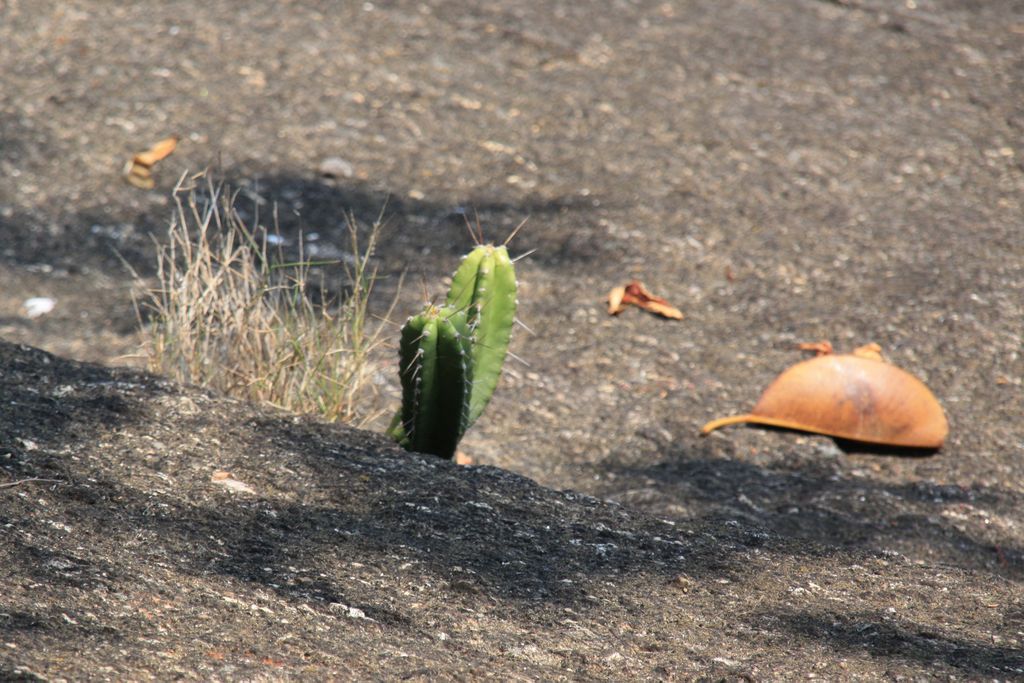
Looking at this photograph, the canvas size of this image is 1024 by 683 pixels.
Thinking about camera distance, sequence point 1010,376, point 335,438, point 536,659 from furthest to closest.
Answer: point 1010,376
point 335,438
point 536,659

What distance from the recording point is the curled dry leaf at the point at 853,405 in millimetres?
3643

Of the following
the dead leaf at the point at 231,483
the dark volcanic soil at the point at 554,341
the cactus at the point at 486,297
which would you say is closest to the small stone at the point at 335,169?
the dark volcanic soil at the point at 554,341

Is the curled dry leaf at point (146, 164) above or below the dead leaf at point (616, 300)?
above

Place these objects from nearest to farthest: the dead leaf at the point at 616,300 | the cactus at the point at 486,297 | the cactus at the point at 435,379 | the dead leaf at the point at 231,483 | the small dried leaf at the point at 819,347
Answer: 1. the dead leaf at the point at 231,483
2. the cactus at the point at 435,379
3. the cactus at the point at 486,297
4. the small dried leaf at the point at 819,347
5. the dead leaf at the point at 616,300

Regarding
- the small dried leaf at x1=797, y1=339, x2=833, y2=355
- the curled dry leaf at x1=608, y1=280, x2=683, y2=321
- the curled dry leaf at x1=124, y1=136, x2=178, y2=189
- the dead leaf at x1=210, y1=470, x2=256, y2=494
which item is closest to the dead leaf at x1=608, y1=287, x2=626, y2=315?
the curled dry leaf at x1=608, y1=280, x2=683, y2=321

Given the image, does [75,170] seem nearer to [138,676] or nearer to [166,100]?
[166,100]

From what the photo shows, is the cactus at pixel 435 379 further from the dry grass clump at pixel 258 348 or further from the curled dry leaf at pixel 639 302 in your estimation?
the curled dry leaf at pixel 639 302

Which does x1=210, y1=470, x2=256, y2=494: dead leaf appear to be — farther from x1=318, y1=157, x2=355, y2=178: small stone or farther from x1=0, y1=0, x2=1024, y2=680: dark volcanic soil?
x1=318, y1=157, x2=355, y2=178: small stone

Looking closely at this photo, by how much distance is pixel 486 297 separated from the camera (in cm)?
298

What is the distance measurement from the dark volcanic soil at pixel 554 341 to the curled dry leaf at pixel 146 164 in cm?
6

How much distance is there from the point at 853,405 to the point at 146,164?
297cm

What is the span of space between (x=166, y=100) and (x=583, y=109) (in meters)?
1.89

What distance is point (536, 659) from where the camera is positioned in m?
2.04

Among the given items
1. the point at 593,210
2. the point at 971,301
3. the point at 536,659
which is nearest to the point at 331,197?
the point at 593,210
